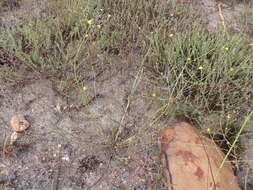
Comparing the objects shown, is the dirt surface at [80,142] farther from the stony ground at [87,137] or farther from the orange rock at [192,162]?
the orange rock at [192,162]

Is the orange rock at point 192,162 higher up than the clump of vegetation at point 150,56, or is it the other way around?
the clump of vegetation at point 150,56

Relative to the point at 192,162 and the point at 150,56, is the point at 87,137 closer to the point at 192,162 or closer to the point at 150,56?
the point at 192,162

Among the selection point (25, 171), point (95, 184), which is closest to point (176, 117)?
point (95, 184)

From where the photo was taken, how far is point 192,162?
1867 mm

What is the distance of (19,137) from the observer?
2098 mm

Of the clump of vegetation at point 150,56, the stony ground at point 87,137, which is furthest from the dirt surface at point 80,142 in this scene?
the clump of vegetation at point 150,56

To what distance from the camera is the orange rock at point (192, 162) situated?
5.85 ft

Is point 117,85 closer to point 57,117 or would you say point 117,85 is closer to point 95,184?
point 57,117

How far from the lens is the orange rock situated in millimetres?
1783

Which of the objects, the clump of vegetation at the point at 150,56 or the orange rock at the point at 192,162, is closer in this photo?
the orange rock at the point at 192,162

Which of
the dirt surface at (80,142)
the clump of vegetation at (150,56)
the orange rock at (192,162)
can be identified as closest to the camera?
the orange rock at (192,162)

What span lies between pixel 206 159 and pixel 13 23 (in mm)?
2530

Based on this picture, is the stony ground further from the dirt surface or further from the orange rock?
the orange rock

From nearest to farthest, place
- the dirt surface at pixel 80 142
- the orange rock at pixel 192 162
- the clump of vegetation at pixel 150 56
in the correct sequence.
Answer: the orange rock at pixel 192 162, the dirt surface at pixel 80 142, the clump of vegetation at pixel 150 56
